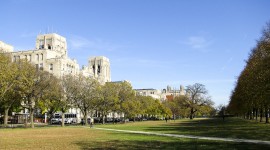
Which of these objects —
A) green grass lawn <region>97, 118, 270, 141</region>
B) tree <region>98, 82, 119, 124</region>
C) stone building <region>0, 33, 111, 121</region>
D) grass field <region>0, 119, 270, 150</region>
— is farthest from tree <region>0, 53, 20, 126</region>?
stone building <region>0, 33, 111, 121</region>

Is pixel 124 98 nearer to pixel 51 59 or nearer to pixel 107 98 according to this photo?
pixel 107 98

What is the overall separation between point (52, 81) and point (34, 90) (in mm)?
7115

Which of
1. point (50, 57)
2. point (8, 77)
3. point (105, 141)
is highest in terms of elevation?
point (50, 57)

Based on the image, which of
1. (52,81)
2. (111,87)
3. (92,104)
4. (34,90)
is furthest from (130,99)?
(34,90)

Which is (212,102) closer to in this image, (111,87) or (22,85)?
(111,87)

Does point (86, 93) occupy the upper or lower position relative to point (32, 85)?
lower

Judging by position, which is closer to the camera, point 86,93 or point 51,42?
point 86,93

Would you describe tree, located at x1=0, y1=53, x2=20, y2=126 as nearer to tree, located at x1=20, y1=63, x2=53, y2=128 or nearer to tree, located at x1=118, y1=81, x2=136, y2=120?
tree, located at x1=20, y1=63, x2=53, y2=128

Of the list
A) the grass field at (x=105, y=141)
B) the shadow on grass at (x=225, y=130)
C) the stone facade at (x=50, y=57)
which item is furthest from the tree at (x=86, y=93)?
the stone facade at (x=50, y=57)

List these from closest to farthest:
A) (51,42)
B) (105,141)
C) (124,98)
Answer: (105,141), (124,98), (51,42)

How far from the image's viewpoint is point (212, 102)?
479ft

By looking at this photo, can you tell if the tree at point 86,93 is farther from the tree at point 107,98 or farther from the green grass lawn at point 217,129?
the green grass lawn at point 217,129

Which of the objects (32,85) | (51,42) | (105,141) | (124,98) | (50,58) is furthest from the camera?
(51,42)

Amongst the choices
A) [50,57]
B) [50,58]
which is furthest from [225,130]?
[50,57]
